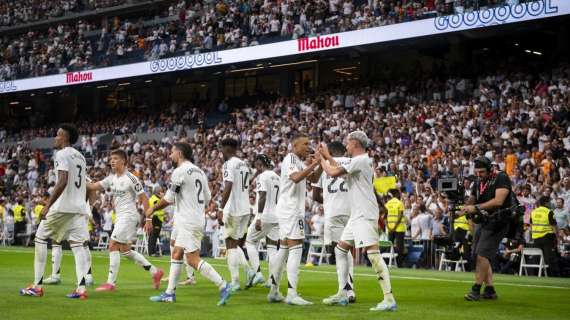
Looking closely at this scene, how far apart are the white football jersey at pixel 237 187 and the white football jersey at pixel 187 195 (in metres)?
1.89

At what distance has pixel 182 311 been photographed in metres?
9.98

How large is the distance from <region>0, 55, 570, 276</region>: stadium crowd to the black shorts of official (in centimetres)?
434

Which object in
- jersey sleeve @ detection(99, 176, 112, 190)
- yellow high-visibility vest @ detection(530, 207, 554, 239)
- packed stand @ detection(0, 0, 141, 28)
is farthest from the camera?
packed stand @ detection(0, 0, 141, 28)

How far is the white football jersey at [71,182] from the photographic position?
11469mm

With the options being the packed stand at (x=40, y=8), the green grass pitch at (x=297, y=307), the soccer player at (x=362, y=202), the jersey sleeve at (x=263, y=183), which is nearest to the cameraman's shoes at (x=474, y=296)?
the green grass pitch at (x=297, y=307)

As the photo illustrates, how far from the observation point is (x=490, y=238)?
1152 cm

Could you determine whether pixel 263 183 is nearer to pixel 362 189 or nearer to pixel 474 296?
pixel 362 189

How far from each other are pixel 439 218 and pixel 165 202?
12.1m

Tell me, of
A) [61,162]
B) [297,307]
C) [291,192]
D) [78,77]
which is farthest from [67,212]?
[78,77]

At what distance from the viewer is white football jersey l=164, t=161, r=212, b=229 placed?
10.8 m

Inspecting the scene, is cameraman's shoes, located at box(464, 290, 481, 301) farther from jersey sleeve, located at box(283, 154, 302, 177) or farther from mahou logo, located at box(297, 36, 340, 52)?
mahou logo, located at box(297, 36, 340, 52)

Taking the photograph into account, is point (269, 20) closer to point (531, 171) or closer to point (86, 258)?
point (531, 171)

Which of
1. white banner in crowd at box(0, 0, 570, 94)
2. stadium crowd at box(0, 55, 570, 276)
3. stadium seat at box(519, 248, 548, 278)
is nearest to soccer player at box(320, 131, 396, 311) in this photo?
stadium crowd at box(0, 55, 570, 276)

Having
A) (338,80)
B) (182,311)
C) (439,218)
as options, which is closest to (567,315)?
(182,311)
